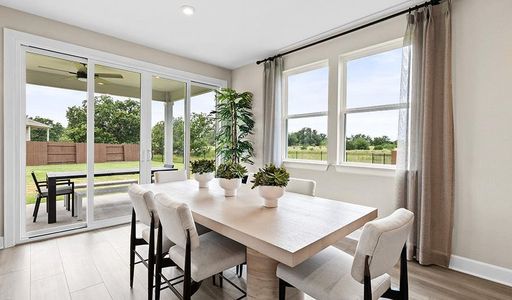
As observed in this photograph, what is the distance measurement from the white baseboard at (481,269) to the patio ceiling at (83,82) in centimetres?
435

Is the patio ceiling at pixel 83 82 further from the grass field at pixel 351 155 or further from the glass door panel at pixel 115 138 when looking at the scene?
the grass field at pixel 351 155

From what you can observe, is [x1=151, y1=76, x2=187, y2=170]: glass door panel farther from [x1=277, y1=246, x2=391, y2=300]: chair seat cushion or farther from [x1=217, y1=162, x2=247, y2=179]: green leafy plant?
[x1=277, y1=246, x2=391, y2=300]: chair seat cushion

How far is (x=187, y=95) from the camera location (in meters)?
4.43

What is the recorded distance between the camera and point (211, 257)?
1.55 m

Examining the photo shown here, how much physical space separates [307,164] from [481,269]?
2139mm

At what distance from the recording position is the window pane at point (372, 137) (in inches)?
117

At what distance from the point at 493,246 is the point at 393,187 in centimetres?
94

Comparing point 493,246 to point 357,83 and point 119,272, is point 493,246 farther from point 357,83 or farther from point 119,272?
point 119,272

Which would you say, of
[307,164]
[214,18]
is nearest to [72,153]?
[214,18]

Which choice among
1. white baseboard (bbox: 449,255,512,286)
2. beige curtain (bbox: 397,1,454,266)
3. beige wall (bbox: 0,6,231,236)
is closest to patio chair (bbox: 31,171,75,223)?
beige wall (bbox: 0,6,231,236)

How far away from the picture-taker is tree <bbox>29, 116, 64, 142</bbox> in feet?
10.2

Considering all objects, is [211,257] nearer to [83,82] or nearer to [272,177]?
[272,177]

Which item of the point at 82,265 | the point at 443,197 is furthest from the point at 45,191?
the point at 443,197

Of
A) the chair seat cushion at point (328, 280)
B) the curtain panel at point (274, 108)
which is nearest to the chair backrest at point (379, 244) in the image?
the chair seat cushion at point (328, 280)
